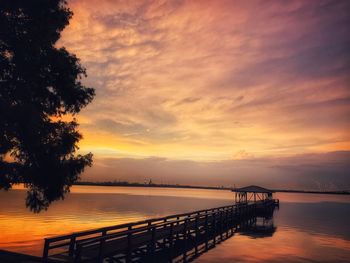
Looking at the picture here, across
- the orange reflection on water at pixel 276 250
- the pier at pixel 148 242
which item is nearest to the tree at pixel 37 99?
the pier at pixel 148 242

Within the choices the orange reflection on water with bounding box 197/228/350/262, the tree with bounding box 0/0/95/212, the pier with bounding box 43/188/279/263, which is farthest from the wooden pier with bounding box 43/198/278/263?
the tree with bounding box 0/0/95/212

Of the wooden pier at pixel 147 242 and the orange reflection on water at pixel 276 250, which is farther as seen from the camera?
the orange reflection on water at pixel 276 250

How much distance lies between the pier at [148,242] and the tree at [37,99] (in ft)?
8.94

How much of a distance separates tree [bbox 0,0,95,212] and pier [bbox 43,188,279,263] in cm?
272

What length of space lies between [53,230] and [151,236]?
75.3ft

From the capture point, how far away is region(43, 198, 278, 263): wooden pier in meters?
11.6

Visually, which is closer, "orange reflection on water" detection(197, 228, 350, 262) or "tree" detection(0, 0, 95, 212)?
"tree" detection(0, 0, 95, 212)

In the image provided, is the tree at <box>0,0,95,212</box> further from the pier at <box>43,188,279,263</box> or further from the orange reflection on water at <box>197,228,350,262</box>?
the orange reflection on water at <box>197,228,350,262</box>

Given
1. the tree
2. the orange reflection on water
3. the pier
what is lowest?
the orange reflection on water

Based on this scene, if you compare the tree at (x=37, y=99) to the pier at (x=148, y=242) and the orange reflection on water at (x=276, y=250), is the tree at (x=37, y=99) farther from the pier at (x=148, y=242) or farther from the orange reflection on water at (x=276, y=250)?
the orange reflection on water at (x=276, y=250)

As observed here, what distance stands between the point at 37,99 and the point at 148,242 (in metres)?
8.84

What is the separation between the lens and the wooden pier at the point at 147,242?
1161 cm

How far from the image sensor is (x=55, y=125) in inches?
543

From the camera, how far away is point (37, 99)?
44.6ft
